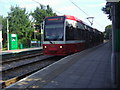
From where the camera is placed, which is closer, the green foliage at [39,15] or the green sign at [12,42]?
the green sign at [12,42]

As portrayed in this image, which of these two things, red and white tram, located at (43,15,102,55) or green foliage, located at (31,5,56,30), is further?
green foliage, located at (31,5,56,30)

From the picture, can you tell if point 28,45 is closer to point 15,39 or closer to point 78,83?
point 15,39

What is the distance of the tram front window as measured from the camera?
15.2 m

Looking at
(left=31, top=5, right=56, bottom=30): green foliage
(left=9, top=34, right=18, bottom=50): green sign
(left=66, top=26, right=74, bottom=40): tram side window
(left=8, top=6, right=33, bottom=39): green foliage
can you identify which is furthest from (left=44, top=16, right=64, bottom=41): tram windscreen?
(left=31, top=5, right=56, bottom=30): green foliage

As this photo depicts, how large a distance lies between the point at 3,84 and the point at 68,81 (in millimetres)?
2725

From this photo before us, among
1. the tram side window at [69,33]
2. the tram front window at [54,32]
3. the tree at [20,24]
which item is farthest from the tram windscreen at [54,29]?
the tree at [20,24]

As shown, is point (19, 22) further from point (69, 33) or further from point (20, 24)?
point (69, 33)

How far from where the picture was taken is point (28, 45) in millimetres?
43594

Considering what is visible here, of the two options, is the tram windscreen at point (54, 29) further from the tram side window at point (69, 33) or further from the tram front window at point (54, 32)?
the tram side window at point (69, 33)

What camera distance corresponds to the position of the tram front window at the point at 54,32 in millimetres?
15242

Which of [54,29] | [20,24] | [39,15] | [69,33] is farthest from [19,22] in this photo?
[69,33]

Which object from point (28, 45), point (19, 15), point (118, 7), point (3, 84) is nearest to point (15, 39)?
point (28, 45)

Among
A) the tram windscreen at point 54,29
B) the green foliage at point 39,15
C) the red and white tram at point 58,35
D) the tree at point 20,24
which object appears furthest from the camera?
the green foliage at point 39,15

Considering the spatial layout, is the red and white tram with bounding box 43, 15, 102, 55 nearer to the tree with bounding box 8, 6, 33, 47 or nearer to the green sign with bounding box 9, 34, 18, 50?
the green sign with bounding box 9, 34, 18, 50
